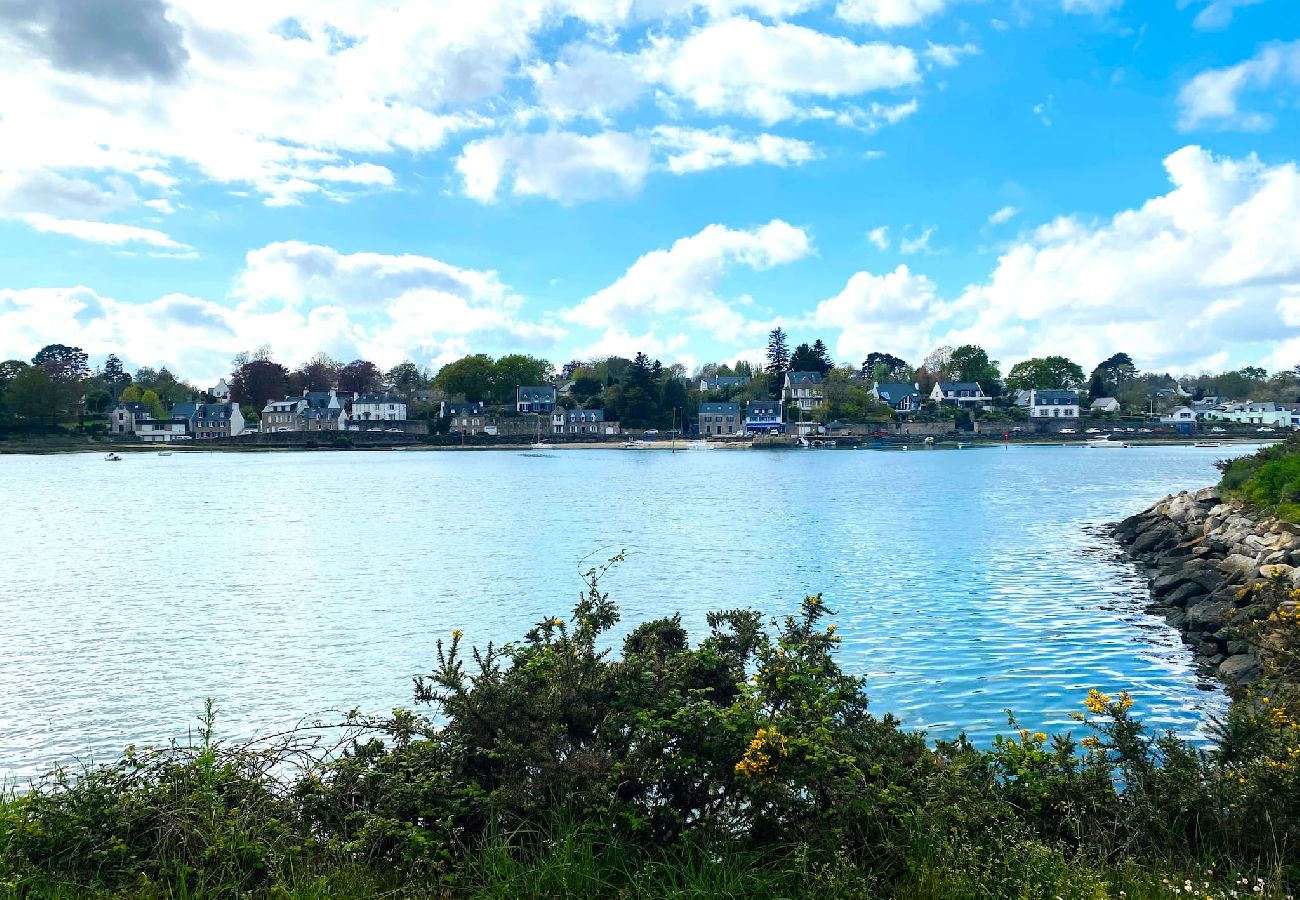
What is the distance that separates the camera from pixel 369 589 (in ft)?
92.8

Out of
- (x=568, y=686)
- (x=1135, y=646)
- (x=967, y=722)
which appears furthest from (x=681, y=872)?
(x=1135, y=646)

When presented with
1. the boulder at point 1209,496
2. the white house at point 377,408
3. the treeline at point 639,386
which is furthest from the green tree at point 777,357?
the boulder at point 1209,496

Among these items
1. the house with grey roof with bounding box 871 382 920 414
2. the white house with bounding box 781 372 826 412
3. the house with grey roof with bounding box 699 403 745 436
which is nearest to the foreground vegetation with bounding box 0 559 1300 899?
the house with grey roof with bounding box 699 403 745 436

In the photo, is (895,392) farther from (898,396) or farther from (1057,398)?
(1057,398)

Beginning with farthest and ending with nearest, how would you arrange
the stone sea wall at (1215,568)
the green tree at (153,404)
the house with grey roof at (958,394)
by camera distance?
the house with grey roof at (958,394) → the green tree at (153,404) → the stone sea wall at (1215,568)

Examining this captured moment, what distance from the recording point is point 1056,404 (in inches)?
7136

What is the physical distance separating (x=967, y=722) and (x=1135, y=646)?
7557 millimetres

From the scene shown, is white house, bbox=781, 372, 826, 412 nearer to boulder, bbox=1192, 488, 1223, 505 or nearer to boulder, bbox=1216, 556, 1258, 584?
boulder, bbox=1192, 488, 1223, 505

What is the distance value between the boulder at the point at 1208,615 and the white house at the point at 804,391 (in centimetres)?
15206

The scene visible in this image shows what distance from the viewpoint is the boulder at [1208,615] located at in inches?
764

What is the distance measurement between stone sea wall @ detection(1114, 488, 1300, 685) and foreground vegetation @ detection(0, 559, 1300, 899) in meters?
4.86

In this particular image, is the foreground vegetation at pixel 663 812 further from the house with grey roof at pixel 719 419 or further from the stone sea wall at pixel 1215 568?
the house with grey roof at pixel 719 419

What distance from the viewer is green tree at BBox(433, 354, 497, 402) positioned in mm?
188625

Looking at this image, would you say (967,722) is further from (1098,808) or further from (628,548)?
(628,548)
